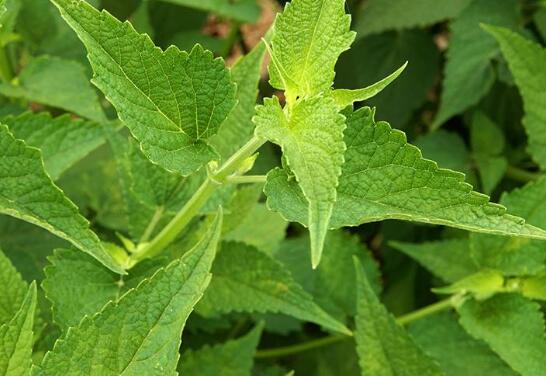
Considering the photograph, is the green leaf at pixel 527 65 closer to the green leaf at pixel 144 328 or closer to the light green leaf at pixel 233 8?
the light green leaf at pixel 233 8

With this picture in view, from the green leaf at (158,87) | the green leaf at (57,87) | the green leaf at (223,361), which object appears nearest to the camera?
the green leaf at (158,87)

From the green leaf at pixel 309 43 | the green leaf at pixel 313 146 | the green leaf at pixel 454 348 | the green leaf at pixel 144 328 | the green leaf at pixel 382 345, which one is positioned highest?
the green leaf at pixel 309 43

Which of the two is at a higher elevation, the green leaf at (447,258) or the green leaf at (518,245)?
the green leaf at (518,245)

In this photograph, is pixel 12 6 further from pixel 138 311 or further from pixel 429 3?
pixel 429 3

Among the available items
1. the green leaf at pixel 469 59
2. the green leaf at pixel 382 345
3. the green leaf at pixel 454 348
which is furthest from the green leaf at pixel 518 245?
the green leaf at pixel 469 59

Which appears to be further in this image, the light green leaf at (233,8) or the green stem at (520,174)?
the green stem at (520,174)

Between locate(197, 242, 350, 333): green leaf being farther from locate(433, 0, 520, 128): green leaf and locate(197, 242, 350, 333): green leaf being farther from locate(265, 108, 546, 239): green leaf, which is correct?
locate(433, 0, 520, 128): green leaf

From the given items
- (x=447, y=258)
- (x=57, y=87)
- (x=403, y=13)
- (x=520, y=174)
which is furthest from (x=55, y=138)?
(x=520, y=174)
